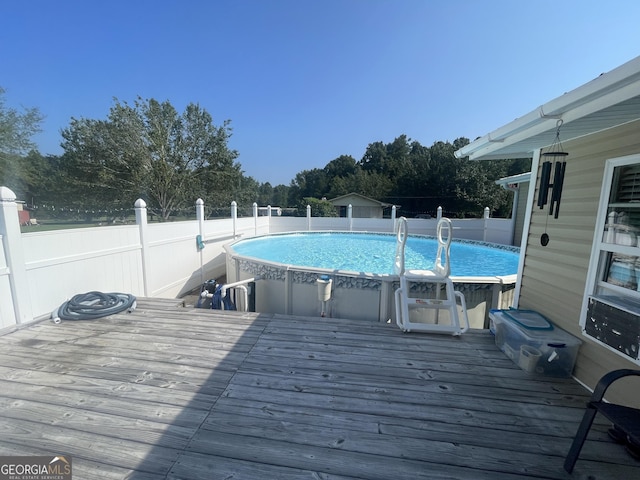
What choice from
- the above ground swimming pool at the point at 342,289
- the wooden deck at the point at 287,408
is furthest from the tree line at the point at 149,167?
the wooden deck at the point at 287,408

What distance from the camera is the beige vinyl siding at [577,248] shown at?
1886 millimetres

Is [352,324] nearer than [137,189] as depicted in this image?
Yes

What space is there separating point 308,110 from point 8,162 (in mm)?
15669

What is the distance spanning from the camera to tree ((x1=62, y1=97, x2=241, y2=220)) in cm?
1555

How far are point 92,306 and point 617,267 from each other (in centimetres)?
494

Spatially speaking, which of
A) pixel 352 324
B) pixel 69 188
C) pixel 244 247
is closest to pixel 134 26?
pixel 244 247

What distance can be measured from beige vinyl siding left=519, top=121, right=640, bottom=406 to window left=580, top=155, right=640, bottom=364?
12 cm

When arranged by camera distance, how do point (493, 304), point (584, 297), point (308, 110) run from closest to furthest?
point (584, 297) → point (493, 304) → point (308, 110)

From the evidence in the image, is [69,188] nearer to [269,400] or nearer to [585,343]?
[269,400]

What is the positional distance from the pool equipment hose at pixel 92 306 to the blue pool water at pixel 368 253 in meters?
3.42

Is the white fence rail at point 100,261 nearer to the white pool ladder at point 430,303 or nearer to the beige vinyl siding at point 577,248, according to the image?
the white pool ladder at point 430,303

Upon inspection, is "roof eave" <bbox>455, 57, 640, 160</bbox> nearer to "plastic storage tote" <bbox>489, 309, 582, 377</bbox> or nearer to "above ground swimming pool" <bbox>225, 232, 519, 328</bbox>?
"plastic storage tote" <bbox>489, 309, 582, 377</bbox>

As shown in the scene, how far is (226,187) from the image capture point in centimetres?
1981
